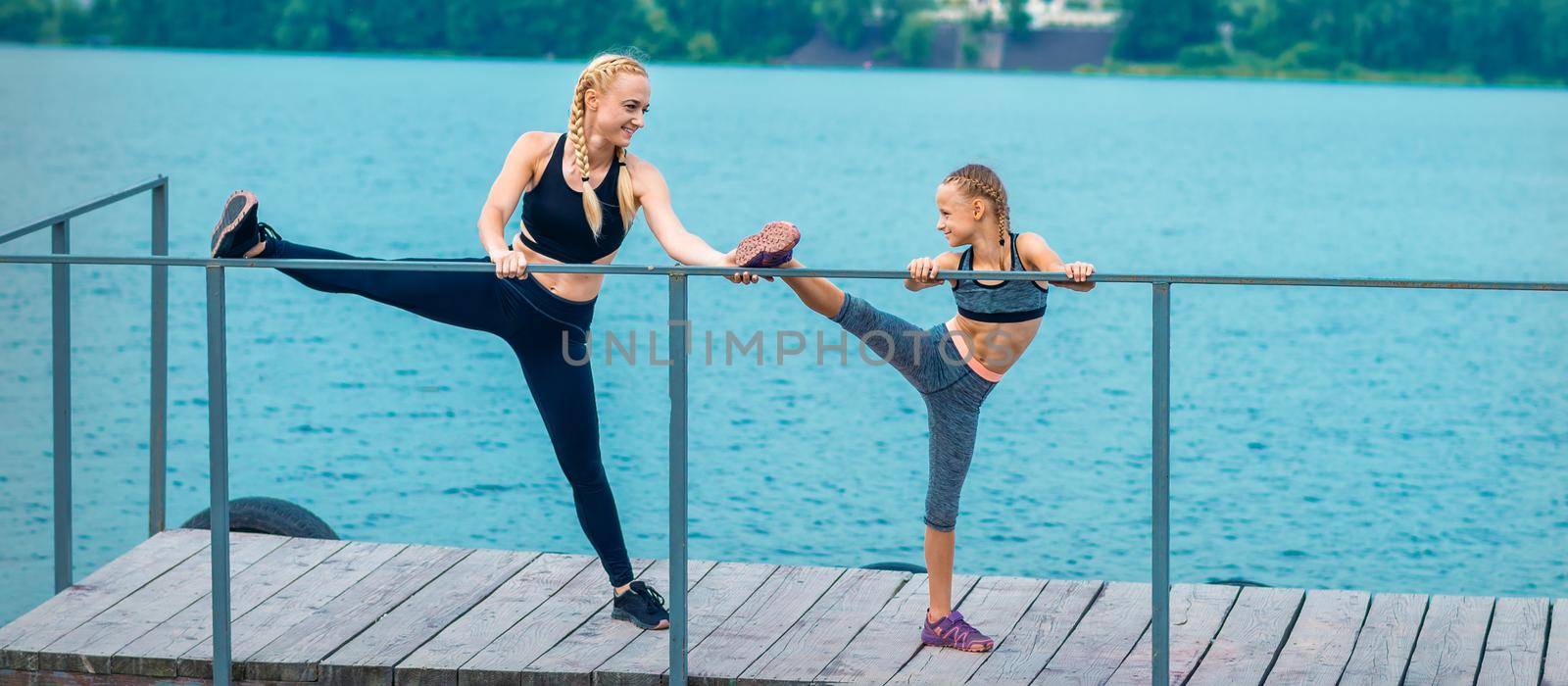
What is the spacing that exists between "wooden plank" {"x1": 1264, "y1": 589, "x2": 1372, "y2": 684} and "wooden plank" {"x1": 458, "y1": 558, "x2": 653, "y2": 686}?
2091mm

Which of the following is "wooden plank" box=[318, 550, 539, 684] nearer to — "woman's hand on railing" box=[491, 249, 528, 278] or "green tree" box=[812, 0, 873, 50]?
"woman's hand on railing" box=[491, 249, 528, 278]

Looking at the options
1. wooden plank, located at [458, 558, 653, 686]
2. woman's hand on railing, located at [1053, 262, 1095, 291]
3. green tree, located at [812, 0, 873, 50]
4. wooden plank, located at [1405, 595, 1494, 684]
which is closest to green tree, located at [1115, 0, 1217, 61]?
green tree, located at [812, 0, 873, 50]

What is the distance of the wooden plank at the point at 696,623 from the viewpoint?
5.17 m

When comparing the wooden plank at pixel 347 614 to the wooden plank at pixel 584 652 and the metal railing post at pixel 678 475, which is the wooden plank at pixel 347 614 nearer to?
the wooden plank at pixel 584 652

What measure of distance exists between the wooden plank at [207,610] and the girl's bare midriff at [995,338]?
2363mm

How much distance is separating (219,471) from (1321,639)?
3.28 metres

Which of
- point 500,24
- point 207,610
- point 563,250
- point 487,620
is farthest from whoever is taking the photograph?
point 500,24

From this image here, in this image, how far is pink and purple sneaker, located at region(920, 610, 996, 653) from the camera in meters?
5.30

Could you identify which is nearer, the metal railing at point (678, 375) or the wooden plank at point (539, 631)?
the metal railing at point (678, 375)

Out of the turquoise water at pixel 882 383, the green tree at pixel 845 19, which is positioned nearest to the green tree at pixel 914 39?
the green tree at pixel 845 19

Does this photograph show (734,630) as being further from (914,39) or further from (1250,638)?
(914,39)

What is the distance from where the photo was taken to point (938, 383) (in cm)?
512

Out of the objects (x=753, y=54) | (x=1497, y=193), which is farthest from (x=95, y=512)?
(x=753, y=54)

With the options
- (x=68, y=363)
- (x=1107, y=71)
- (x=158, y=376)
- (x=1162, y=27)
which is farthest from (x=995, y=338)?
(x=1107, y=71)
